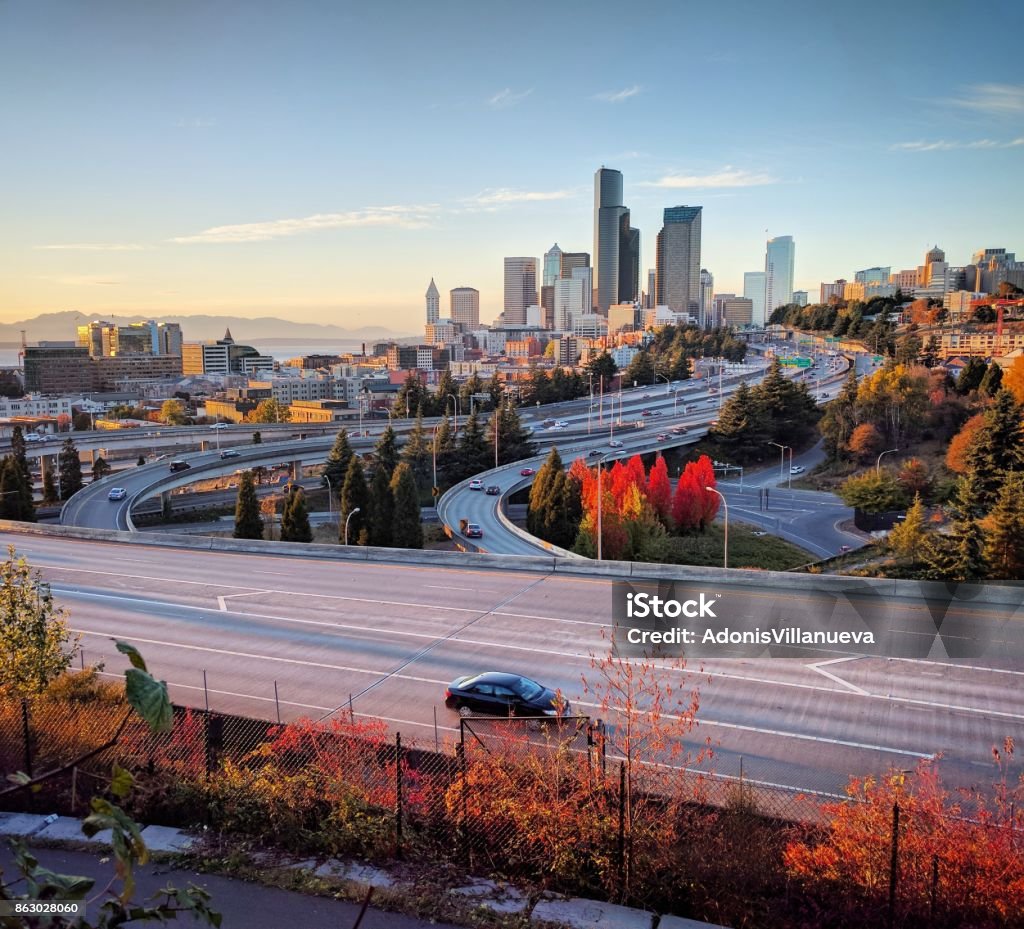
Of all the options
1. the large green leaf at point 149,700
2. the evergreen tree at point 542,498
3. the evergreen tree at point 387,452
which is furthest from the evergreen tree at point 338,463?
the large green leaf at point 149,700

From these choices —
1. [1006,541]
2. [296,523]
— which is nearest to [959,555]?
[1006,541]

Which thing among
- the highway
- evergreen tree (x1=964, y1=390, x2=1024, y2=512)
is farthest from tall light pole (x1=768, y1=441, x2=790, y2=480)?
the highway

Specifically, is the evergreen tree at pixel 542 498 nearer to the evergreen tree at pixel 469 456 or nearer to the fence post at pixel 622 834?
the evergreen tree at pixel 469 456

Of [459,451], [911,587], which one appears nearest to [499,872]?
[911,587]

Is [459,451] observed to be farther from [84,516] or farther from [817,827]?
[817,827]

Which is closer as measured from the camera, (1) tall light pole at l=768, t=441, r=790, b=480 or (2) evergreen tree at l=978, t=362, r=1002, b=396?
(2) evergreen tree at l=978, t=362, r=1002, b=396

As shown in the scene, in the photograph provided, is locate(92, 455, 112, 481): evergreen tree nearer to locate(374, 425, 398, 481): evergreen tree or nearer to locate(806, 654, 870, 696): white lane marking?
locate(374, 425, 398, 481): evergreen tree
